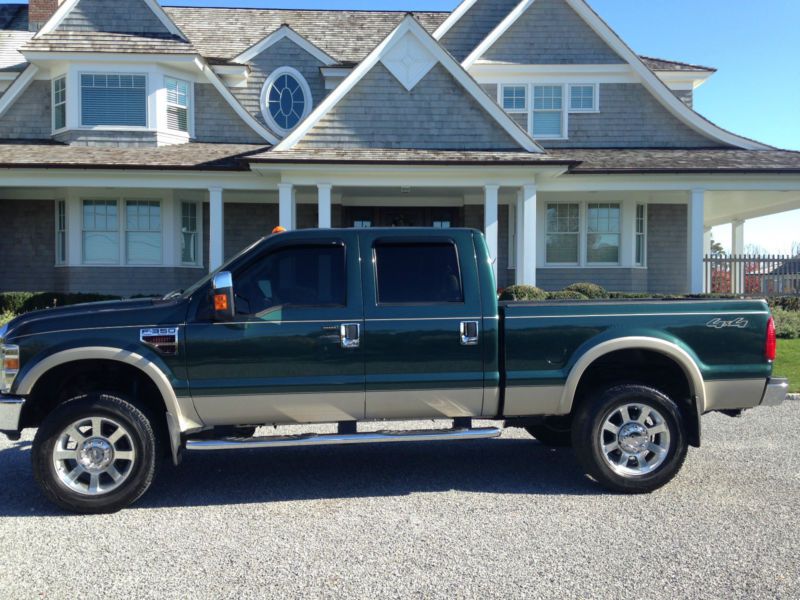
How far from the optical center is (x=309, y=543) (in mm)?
4582

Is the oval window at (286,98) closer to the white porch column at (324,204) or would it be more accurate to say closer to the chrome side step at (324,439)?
the white porch column at (324,204)

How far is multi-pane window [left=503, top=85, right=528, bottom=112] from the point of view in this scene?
63.4 feet

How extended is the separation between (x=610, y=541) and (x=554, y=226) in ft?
49.9

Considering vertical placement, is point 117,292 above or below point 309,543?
above

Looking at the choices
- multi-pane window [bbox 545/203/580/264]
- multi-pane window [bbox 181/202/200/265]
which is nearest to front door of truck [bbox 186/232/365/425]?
multi-pane window [bbox 181/202/200/265]

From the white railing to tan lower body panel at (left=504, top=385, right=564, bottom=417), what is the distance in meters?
13.6

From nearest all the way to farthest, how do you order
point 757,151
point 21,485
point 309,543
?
point 309,543 < point 21,485 < point 757,151

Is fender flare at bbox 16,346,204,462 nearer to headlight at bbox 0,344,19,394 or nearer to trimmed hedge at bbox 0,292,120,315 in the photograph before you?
headlight at bbox 0,344,19,394

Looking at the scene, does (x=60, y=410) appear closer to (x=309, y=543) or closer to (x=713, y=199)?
(x=309, y=543)

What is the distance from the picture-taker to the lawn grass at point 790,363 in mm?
10148

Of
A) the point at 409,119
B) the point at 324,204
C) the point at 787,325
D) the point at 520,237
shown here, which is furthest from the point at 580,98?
the point at 324,204

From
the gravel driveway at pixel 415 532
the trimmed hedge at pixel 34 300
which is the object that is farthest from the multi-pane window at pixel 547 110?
the gravel driveway at pixel 415 532

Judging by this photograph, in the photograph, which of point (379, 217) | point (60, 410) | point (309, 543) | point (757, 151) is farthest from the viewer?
point (379, 217)

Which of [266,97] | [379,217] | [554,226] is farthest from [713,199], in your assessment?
[266,97]
